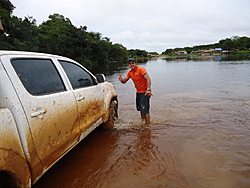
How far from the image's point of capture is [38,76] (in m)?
2.30

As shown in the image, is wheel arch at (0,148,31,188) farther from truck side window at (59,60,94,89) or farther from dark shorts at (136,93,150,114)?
dark shorts at (136,93,150,114)

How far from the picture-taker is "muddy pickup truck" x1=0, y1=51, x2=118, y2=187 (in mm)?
1718

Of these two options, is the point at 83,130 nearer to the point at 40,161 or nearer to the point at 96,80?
the point at 40,161

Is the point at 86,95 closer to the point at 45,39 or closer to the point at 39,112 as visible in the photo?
the point at 39,112

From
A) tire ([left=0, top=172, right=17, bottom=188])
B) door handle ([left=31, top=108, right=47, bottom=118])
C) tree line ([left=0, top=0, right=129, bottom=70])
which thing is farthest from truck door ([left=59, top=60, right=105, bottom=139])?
tree line ([left=0, top=0, right=129, bottom=70])

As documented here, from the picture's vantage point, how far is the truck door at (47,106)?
6.44 ft

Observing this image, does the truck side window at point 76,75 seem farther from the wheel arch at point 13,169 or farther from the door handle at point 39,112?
the wheel arch at point 13,169

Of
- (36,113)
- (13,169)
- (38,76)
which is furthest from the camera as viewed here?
(38,76)

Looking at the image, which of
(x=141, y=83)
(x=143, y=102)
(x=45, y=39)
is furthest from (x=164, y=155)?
(x=45, y=39)

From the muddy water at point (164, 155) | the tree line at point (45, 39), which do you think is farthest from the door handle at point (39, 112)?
the tree line at point (45, 39)

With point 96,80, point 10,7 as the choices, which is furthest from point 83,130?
point 10,7

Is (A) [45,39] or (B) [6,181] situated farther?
(A) [45,39]

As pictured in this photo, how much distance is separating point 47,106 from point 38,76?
42cm

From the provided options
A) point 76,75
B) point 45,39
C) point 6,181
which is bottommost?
point 6,181
